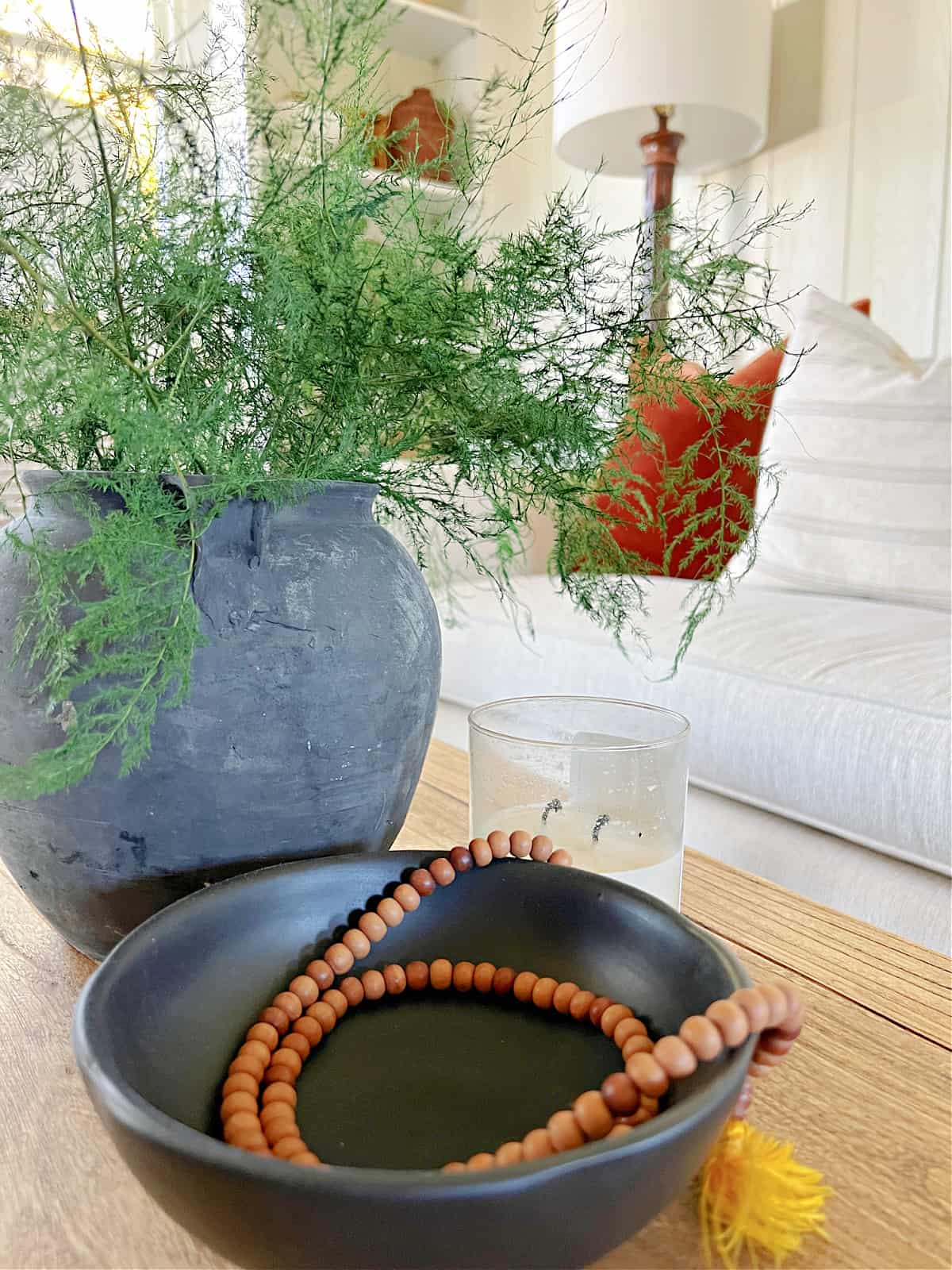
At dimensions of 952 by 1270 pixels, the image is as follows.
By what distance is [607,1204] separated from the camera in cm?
25

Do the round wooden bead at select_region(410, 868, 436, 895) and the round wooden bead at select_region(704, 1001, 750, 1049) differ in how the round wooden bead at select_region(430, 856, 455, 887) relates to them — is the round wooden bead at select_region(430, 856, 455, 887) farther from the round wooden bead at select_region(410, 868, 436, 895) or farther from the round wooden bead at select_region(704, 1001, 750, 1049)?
the round wooden bead at select_region(704, 1001, 750, 1049)

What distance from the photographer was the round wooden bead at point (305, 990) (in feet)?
1.28

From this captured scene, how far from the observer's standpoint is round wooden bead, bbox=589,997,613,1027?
378 millimetres

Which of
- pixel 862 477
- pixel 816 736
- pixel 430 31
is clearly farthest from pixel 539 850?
pixel 430 31

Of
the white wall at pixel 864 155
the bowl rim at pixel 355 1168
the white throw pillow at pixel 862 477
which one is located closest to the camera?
the bowl rim at pixel 355 1168

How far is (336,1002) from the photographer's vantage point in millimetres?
396

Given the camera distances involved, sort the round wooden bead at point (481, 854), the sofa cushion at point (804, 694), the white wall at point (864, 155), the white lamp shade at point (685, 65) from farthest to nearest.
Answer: the white wall at point (864, 155), the white lamp shade at point (685, 65), the sofa cushion at point (804, 694), the round wooden bead at point (481, 854)

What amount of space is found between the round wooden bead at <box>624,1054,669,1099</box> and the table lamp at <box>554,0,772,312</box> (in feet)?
6.27

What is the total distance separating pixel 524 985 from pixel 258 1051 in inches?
4.3

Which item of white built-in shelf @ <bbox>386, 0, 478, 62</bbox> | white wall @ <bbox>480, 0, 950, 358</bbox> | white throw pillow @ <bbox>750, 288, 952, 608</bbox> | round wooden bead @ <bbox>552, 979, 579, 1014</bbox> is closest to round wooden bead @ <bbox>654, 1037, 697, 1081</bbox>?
round wooden bead @ <bbox>552, 979, 579, 1014</bbox>

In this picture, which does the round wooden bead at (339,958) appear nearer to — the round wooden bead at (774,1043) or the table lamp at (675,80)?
the round wooden bead at (774,1043)

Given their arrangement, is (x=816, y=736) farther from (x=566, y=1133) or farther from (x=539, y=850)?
(x=566, y=1133)

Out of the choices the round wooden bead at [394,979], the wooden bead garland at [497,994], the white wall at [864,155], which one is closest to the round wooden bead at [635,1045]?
the wooden bead garland at [497,994]

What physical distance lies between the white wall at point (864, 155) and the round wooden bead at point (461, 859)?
1.74 metres
